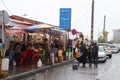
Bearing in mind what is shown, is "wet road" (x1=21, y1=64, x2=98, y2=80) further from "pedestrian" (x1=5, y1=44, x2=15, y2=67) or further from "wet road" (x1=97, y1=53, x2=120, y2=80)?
"pedestrian" (x1=5, y1=44, x2=15, y2=67)

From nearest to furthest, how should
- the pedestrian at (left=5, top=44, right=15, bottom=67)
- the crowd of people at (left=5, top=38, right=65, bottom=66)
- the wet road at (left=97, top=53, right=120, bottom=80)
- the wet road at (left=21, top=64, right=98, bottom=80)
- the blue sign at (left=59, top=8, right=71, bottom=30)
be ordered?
the wet road at (left=21, top=64, right=98, bottom=80), the wet road at (left=97, top=53, right=120, bottom=80), the pedestrian at (left=5, top=44, right=15, bottom=67), the crowd of people at (left=5, top=38, right=65, bottom=66), the blue sign at (left=59, top=8, right=71, bottom=30)

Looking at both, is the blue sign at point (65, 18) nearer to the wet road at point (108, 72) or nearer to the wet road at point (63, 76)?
the wet road at point (108, 72)

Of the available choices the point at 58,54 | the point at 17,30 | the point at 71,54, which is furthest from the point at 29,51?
the point at 71,54

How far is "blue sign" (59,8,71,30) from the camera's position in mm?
37312

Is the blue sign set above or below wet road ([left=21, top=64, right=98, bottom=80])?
above

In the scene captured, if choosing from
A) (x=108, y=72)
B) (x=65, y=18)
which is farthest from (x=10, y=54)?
(x=65, y=18)

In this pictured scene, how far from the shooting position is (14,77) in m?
16.9

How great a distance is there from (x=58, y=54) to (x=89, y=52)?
304cm

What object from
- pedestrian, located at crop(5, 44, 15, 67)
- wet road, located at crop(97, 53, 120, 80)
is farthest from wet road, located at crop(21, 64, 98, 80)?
pedestrian, located at crop(5, 44, 15, 67)

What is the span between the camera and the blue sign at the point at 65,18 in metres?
37.3

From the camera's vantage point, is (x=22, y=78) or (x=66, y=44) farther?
(x=66, y=44)

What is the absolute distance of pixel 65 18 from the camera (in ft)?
123

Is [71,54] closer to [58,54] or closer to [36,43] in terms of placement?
[58,54]

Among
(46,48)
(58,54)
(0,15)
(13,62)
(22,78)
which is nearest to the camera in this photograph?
(0,15)
